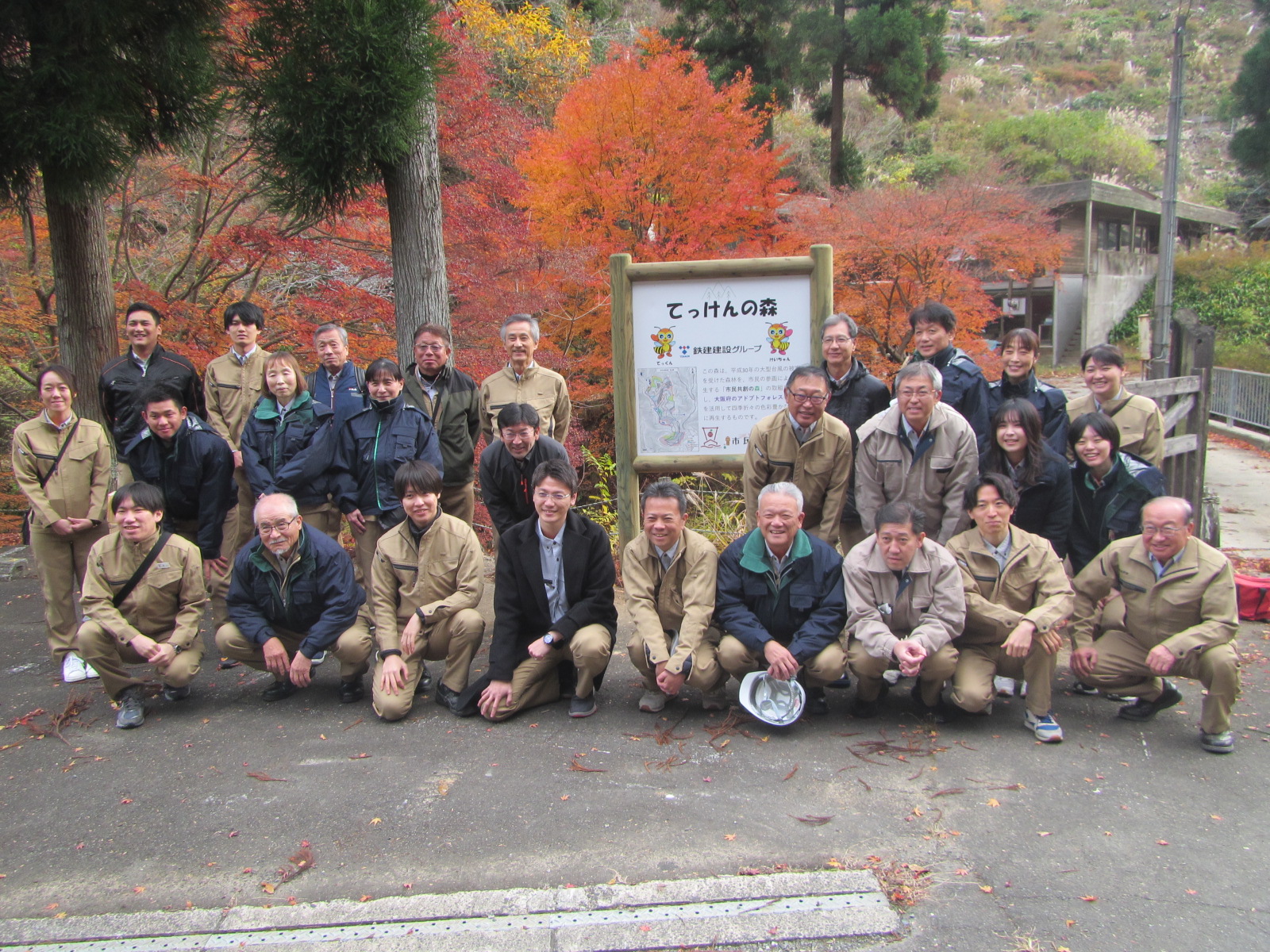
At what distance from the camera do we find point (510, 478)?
486cm

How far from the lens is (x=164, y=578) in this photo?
448cm

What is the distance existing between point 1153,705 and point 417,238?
539cm

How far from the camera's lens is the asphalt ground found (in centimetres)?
294

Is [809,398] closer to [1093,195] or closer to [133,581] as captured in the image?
[133,581]

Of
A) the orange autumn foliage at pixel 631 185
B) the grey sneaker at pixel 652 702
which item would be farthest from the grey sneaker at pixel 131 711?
the orange autumn foliage at pixel 631 185

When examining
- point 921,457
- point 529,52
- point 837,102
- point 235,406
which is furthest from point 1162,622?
point 529,52

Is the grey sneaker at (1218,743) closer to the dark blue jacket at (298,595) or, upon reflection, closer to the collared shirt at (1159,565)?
the collared shirt at (1159,565)

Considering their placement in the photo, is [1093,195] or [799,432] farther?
[1093,195]

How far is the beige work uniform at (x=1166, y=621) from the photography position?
3840 millimetres

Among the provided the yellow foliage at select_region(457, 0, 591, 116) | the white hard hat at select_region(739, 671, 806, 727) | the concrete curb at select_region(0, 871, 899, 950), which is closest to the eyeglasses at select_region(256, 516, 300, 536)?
the concrete curb at select_region(0, 871, 899, 950)

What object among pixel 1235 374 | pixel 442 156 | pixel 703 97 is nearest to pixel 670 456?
pixel 442 156

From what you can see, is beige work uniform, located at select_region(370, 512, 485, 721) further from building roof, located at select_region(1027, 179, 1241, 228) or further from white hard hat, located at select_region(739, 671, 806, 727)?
building roof, located at select_region(1027, 179, 1241, 228)

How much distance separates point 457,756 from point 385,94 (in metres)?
4.02

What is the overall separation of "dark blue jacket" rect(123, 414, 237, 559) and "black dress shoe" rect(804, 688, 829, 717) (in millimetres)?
3385
